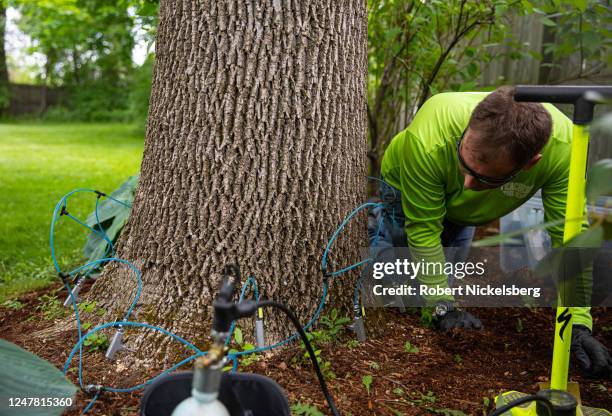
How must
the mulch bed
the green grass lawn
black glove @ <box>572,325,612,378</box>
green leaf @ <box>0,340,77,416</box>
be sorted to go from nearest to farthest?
1. green leaf @ <box>0,340,77,416</box>
2. the mulch bed
3. black glove @ <box>572,325,612,378</box>
4. the green grass lawn

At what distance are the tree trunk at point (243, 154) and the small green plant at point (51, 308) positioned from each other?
37 centimetres

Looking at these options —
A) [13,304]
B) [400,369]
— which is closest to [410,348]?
[400,369]

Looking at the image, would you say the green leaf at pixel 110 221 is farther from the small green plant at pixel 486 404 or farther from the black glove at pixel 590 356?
the black glove at pixel 590 356

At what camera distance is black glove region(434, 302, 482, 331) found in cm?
225

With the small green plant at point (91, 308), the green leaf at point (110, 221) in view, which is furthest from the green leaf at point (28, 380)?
the green leaf at point (110, 221)

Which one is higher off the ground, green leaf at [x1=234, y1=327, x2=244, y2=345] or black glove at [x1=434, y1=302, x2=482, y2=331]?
green leaf at [x1=234, y1=327, x2=244, y2=345]

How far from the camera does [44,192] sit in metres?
5.79

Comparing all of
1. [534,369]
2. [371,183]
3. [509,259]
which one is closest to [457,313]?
[534,369]

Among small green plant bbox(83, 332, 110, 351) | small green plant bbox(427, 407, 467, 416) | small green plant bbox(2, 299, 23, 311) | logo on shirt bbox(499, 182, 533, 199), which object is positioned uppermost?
logo on shirt bbox(499, 182, 533, 199)

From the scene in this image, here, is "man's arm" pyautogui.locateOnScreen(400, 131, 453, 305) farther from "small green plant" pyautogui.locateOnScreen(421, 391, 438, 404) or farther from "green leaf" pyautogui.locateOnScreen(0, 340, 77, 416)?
"green leaf" pyautogui.locateOnScreen(0, 340, 77, 416)

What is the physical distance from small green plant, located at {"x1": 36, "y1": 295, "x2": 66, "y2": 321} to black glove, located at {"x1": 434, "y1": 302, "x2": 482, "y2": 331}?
1.52 meters

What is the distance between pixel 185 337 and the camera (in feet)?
6.12

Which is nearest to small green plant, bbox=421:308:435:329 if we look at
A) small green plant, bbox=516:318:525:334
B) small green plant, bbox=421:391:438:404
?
small green plant, bbox=516:318:525:334

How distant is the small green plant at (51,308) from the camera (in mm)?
2211
